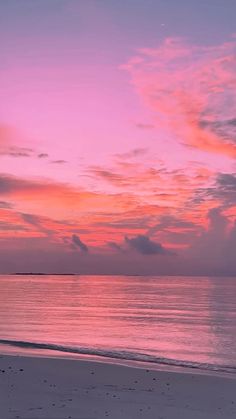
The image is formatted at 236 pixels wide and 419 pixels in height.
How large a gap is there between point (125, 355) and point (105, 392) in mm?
10765

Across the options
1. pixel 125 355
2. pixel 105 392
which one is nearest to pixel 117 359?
pixel 125 355

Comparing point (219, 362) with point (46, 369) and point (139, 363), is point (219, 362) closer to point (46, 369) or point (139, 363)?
point (139, 363)

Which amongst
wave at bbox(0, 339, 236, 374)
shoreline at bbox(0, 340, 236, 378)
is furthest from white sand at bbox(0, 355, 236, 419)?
wave at bbox(0, 339, 236, 374)

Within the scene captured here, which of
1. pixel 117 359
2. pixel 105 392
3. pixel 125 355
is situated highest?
pixel 125 355

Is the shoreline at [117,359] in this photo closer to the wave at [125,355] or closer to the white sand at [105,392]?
the wave at [125,355]

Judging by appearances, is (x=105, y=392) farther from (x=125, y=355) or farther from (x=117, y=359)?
(x=125, y=355)

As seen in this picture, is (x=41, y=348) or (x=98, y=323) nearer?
(x=41, y=348)

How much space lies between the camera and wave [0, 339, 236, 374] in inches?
944

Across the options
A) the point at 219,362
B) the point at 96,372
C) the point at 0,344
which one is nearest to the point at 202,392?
the point at 96,372

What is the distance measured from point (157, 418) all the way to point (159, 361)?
11846 millimetres

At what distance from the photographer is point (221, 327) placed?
47.2 metres

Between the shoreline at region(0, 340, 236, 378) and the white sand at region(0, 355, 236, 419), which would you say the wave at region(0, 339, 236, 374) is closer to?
the shoreline at region(0, 340, 236, 378)

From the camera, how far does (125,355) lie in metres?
27.0

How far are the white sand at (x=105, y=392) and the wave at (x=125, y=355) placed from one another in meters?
3.76
